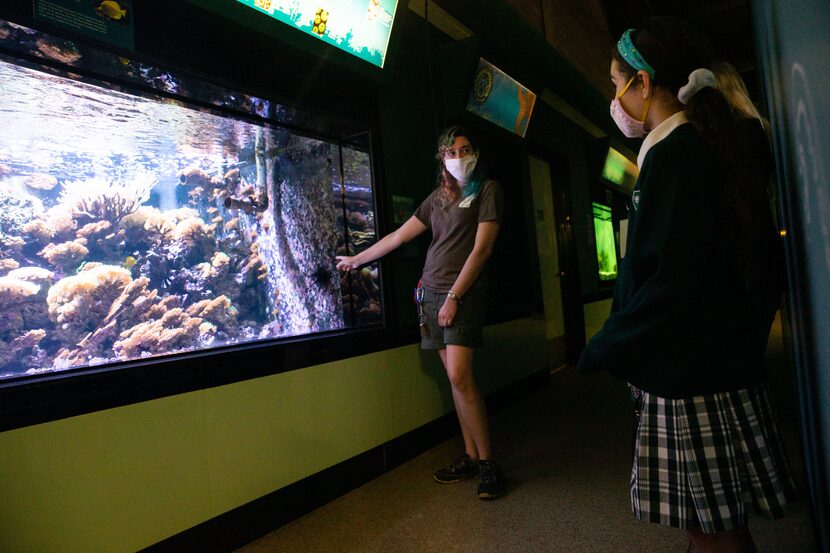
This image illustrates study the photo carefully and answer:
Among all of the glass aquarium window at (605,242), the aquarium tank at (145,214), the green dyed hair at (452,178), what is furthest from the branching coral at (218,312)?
the glass aquarium window at (605,242)

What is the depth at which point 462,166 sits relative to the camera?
100 inches

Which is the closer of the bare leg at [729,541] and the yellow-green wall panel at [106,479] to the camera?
the bare leg at [729,541]

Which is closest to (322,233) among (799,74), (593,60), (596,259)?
(799,74)

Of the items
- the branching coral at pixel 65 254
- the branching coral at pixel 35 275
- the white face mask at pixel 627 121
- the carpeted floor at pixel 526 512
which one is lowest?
the carpeted floor at pixel 526 512

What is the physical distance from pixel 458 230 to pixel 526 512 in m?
1.30

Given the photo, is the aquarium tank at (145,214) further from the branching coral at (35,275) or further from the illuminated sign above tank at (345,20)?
the illuminated sign above tank at (345,20)

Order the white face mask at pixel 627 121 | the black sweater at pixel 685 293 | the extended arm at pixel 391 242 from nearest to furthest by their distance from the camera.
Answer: the black sweater at pixel 685 293
the white face mask at pixel 627 121
the extended arm at pixel 391 242

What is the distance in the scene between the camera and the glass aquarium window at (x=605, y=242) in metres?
7.32

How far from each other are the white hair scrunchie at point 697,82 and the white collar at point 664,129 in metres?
0.04

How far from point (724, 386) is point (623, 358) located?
19 centimetres

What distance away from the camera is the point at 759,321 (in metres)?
0.99

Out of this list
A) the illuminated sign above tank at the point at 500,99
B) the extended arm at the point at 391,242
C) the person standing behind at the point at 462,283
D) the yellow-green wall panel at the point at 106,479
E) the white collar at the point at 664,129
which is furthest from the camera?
the illuminated sign above tank at the point at 500,99

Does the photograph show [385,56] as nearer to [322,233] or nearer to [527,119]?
[322,233]

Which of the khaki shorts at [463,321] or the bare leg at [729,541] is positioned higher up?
the khaki shorts at [463,321]
